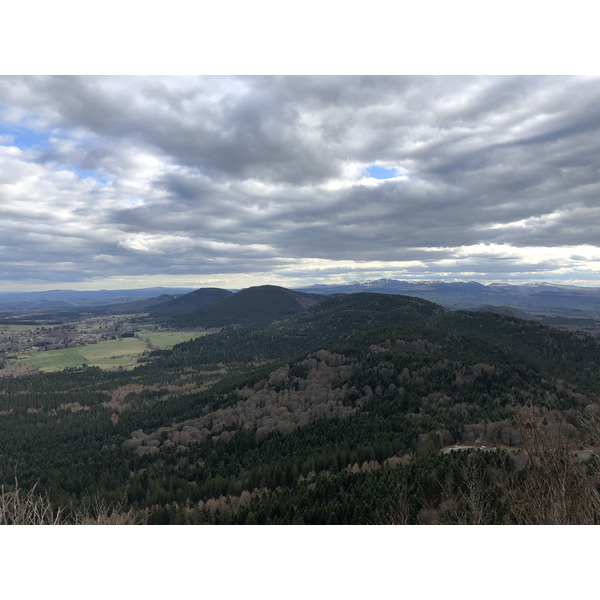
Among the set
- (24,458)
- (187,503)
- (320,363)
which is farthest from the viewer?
(320,363)

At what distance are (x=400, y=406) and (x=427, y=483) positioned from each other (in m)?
66.3

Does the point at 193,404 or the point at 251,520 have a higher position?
the point at 251,520

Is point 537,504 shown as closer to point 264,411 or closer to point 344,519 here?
point 344,519

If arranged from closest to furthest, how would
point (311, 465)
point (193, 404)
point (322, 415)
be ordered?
point (311, 465) < point (322, 415) < point (193, 404)

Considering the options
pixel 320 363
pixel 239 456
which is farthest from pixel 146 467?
pixel 320 363

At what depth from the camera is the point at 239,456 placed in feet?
331

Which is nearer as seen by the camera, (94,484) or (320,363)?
(94,484)

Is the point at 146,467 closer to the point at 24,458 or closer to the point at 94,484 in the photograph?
the point at 94,484

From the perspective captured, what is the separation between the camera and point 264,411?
131 meters

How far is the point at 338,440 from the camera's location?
98188 millimetres

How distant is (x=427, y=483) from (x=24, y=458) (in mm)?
139731

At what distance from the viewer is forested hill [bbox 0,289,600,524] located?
1507 inches

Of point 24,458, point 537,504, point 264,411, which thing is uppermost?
point 537,504

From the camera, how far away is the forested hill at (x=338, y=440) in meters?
38.3
